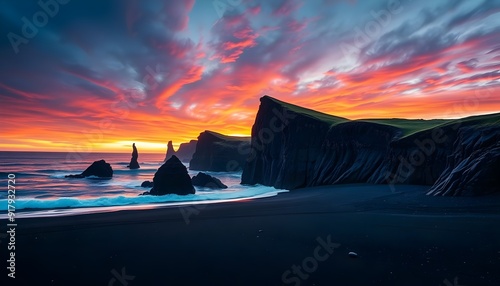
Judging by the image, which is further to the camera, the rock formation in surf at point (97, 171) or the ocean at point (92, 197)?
the rock formation in surf at point (97, 171)

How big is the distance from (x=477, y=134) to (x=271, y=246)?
18332mm

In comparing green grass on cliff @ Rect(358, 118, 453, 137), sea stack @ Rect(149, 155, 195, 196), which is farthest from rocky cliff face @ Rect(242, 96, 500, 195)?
sea stack @ Rect(149, 155, 195, 196)

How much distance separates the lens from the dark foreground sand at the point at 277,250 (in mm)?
5711

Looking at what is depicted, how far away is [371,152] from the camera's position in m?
31.2

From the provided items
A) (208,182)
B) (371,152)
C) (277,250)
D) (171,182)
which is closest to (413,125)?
(371,152)

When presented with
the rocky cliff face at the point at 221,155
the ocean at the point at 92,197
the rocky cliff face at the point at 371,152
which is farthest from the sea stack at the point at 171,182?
the rocky cliff face at the point at 221,155

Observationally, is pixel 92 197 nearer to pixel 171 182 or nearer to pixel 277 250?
pixel 171 182

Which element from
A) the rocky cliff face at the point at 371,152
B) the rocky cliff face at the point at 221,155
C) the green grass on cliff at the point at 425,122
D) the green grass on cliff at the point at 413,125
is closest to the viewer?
the rocky cliff face at the point at 371,152

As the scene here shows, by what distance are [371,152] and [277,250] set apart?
27644mm

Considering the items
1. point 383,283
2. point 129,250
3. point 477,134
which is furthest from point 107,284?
point 477,134

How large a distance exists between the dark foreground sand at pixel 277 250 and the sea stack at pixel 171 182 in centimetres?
2641

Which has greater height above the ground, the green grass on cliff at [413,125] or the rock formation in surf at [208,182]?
the green grass on cliff at [413,125]

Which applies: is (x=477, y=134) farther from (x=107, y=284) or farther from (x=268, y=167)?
(x=268, y=167)

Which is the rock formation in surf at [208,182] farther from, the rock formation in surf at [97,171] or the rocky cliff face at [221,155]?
the rocky cliff face at [221,155]
